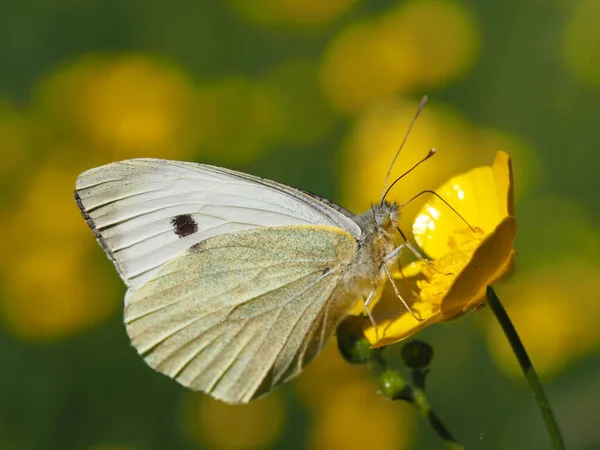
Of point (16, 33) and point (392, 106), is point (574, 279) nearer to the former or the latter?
point (392, 106)

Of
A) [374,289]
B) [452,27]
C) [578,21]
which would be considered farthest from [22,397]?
[578,21]

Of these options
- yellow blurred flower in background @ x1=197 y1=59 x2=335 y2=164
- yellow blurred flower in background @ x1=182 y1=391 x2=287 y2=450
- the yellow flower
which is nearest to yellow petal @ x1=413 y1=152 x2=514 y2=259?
the yellow flower

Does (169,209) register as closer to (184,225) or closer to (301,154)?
(184,225)

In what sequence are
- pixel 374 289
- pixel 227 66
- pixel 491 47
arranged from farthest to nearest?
pixel 227 66
pixel 491 47
pixel 374 289

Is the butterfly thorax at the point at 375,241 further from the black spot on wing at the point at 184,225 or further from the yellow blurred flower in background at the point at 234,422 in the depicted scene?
the yellow blurred flower in background at the point at 234,422

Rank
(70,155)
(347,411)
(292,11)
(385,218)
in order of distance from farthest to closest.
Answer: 1. (292,11)
2. (70,155)
3. (347,411)
4. (385,218)

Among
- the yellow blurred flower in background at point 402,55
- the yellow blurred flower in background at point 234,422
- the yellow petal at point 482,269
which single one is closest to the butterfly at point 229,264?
the yellow petal at point 482,269

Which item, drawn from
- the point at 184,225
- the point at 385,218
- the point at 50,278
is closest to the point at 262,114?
the point at 50,278
